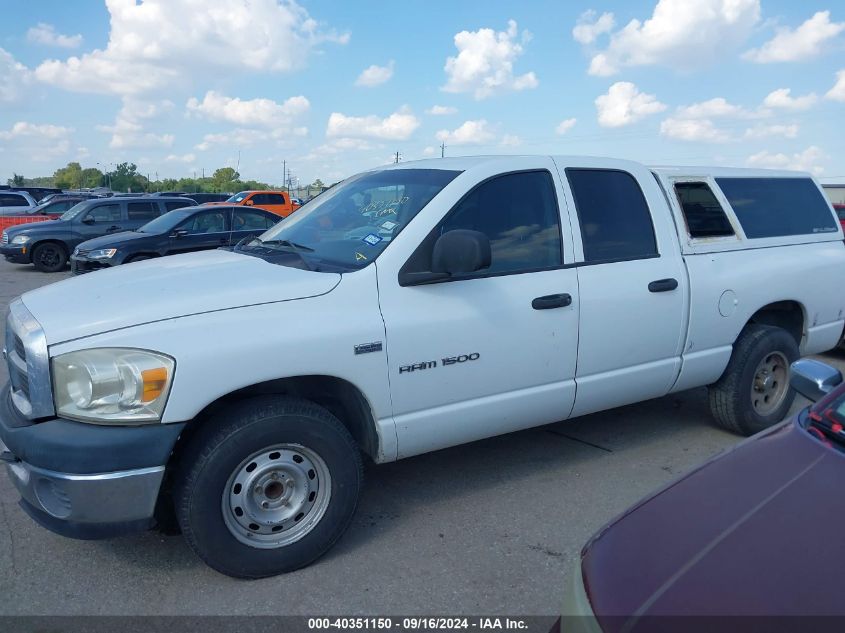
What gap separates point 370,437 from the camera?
3426 mm

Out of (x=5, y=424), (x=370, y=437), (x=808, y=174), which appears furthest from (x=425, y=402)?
(x=808, y=174)

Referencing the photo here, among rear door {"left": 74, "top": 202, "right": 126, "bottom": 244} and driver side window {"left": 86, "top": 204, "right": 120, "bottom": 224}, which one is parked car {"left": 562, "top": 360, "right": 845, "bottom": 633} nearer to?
rear door {"left": 74, "top": 202, "right": 126, "bottom": 244}

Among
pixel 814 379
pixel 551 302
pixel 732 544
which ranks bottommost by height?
pixel 732 544

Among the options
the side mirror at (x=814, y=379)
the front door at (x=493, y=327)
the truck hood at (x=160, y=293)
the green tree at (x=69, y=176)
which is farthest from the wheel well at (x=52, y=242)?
the green tree at (x=69, y=176)

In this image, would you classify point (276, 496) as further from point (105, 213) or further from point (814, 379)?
point (105, 213)

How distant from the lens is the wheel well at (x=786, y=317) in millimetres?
5078

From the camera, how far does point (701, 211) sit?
4.70 metres

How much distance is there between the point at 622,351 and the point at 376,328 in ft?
5.46

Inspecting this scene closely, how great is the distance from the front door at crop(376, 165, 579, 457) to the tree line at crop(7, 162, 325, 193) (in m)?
74.3

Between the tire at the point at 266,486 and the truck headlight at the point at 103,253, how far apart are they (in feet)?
32.5

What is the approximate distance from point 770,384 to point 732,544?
372 cm

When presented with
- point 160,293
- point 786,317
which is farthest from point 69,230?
point 786,317

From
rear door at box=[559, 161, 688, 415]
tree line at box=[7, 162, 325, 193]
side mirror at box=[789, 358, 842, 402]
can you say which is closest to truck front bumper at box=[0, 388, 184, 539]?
rear door at box=[559, 161, 688, 415]

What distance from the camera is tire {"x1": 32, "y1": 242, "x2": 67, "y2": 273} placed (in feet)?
51.7
